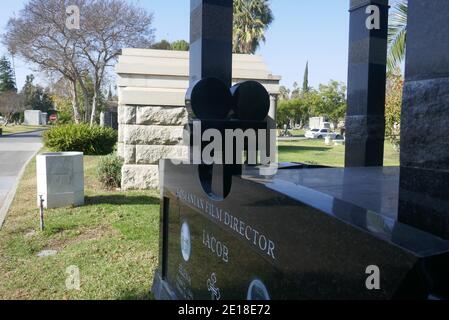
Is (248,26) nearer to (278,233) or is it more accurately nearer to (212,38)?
(212,38)

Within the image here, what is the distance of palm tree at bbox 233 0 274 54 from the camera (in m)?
36.2

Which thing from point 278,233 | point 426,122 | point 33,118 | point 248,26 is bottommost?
point 278,233

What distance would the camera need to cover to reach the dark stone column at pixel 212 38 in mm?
3533

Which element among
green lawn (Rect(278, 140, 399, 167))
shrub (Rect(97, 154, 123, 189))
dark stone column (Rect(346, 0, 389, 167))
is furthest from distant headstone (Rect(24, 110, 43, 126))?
dark stone column (Rect(346, 0, 389, 167))

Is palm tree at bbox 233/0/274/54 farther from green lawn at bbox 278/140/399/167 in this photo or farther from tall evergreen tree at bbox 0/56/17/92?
tall evergreen tree at bbox 0/56/17/92

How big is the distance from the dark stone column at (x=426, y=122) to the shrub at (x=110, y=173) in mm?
8882

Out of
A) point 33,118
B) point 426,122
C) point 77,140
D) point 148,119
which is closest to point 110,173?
point 148,119

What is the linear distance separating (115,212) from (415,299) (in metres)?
6.67

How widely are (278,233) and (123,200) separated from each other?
6.98m

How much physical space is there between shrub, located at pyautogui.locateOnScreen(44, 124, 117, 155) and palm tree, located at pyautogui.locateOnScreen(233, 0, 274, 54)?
69.3 feet

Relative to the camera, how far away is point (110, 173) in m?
10.0

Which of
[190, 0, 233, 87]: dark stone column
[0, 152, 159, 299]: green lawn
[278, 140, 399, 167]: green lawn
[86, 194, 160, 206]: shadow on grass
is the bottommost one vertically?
[0, 152, 159, 299]: green lawn

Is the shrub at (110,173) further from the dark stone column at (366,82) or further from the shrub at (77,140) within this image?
→ the shrub at (77,140)

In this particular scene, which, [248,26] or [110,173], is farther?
[248,26]
